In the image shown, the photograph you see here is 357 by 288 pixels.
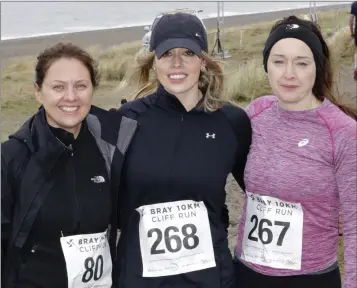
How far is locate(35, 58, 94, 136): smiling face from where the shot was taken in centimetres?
298

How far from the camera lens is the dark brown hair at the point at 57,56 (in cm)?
303

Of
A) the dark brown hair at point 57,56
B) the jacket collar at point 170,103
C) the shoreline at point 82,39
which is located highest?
the shoreline at point 82,39

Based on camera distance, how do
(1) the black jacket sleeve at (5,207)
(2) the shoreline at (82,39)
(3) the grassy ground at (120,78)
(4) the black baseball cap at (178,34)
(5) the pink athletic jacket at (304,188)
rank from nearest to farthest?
(1) the black jacket sleeve at (5,207) → (5) the pink athletic jacket at (304,188) → (4) the black baseball cap at (178,34) → (3) the grassy ground at (120,78) → (2) the shoreline at (82,39)

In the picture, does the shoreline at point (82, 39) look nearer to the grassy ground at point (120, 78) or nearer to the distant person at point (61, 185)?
the grassy ground at point (120, 78)

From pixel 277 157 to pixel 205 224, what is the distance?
464mm

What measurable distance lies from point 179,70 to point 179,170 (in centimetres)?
49

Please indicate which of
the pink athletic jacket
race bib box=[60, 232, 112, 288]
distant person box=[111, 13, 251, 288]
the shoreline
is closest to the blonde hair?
distant person box=[111, 13, 251, 288]

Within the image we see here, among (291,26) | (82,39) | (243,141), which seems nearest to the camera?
(291,26)

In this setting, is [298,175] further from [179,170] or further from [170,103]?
[170,103]

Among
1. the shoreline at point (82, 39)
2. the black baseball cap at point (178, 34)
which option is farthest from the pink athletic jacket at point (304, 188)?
the shoreline at point (82, 39)

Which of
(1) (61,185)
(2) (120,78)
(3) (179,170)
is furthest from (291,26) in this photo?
(2) (120,78)

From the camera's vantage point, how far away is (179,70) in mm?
3184

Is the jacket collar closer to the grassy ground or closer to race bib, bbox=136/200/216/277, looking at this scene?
race bib, bbox=136/200/216/277

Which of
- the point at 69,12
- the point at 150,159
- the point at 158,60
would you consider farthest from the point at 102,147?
the point at 69,12
